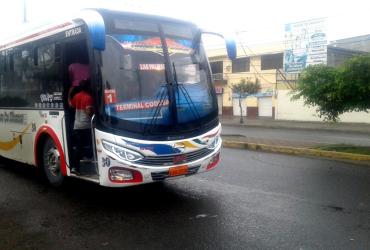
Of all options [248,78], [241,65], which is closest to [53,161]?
[248,78]

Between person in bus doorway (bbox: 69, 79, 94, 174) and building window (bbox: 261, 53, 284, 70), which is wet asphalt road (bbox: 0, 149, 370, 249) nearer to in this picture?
person in bus doorway (bbox: 69, 79, 94, 174)

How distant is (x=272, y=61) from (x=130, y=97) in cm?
3222

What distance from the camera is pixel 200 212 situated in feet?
20.8

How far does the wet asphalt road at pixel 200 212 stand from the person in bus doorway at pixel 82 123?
80 cm

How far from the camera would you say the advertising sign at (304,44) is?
102 ft

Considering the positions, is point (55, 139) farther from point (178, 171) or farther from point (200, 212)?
point (200, 212)

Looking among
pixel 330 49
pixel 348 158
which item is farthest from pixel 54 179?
pixel 330 49

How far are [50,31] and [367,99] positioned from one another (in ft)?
28.1

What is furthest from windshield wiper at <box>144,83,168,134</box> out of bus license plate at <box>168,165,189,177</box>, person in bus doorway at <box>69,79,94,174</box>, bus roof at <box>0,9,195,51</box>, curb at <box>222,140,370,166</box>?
curb at <box>222,140,370,166</box>

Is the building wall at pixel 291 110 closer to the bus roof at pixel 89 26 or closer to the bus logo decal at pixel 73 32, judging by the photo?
the bus roof at pixel 89 26

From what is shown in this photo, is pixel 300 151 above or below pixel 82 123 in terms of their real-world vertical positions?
below

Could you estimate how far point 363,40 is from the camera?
45.9 metres

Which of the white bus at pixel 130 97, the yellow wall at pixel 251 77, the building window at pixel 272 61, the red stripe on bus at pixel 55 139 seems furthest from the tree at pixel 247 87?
the white bus at pixel 130 97

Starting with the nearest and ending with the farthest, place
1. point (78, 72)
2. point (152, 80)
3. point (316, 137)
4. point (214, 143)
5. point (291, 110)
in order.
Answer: point (152, 80) < point (78, 72) < point (214, 143) < point (316, 137) < point (291, 110)
